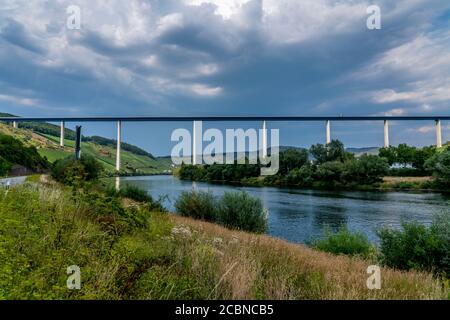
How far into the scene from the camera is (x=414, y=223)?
32.3ft

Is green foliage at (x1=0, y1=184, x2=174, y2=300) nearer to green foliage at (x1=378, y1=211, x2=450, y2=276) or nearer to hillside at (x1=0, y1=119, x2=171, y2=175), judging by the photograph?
green foliage at (x1=378, y1=211, x2=450, y2=276)

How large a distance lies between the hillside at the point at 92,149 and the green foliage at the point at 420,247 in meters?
→ 41.7

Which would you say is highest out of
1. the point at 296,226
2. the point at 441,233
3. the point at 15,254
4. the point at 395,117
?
the point at 395,117

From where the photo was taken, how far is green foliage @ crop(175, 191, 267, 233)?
56.1 feet

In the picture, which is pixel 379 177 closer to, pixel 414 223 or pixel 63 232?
pixel 414 223

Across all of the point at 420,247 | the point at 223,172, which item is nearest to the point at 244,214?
the point at 420,247

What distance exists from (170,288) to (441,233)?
8.23 meters

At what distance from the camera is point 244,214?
56.0 feet

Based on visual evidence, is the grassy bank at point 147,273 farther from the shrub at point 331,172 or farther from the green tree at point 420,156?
the green tree at point 420,156

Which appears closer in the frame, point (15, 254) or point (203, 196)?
point (15, 254)

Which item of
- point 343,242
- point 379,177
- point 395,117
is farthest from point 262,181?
point 343,242

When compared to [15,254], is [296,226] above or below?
below

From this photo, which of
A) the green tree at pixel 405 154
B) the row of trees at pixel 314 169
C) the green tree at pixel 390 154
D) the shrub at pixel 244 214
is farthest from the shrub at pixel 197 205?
the green tree at pixel 390 154

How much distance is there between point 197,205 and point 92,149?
54.4m
